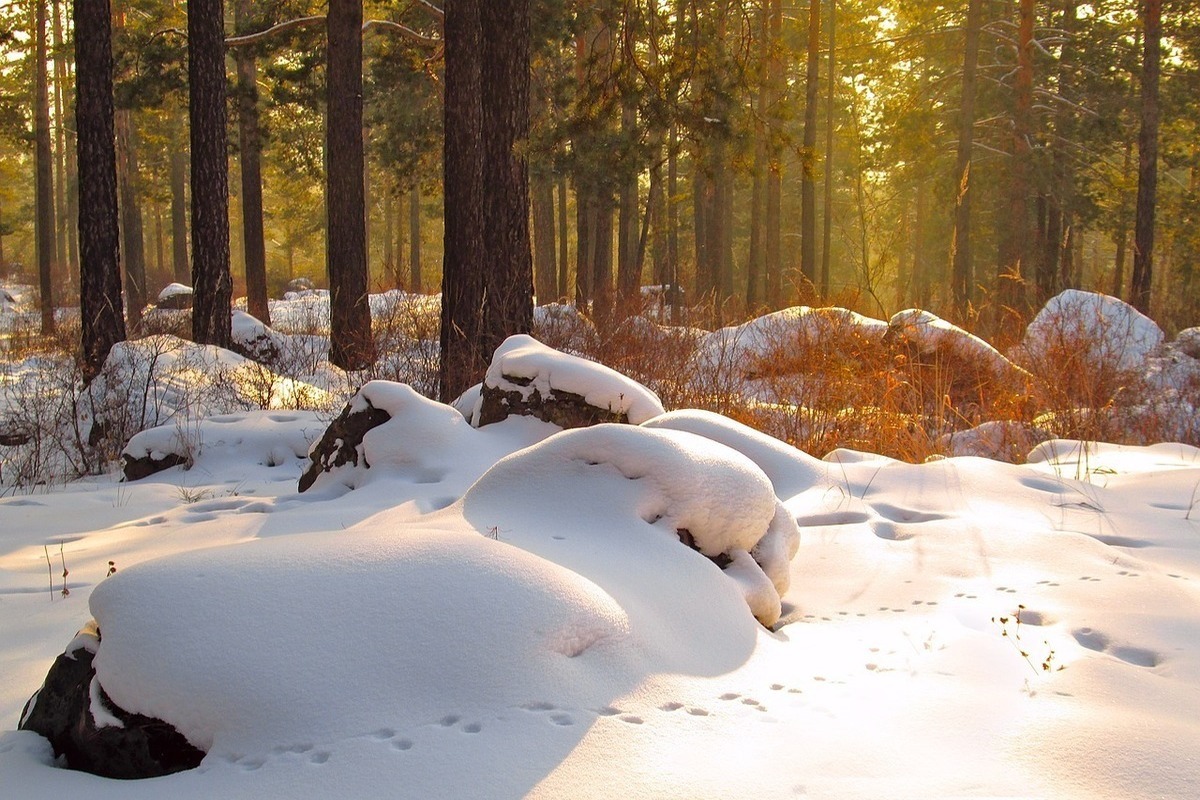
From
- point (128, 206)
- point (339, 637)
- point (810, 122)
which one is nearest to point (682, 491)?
point (339, 637)

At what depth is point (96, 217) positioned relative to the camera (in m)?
7.89

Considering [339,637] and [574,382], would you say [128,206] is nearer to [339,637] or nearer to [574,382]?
[574,382]

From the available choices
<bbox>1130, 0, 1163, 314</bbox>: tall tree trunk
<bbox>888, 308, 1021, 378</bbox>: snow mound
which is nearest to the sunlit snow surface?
<bbox>888, 308, 1021, 378</bbox>: snow mound

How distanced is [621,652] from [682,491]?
0.93 meters

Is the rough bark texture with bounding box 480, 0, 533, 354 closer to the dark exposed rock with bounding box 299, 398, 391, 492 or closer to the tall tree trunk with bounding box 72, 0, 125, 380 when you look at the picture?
the dark exposed rock with bounding box 299, 398, 391, 492

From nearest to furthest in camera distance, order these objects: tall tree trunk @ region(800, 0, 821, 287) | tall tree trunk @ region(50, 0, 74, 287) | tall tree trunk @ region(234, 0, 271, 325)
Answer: tall tree trunk @ region(234, 0, 271, 325), tall tree trunk @ region(800, 0, 821, 287), tall tree trunk @ region(50, 0, 74, 287)

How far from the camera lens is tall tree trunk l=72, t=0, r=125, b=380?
7.75m

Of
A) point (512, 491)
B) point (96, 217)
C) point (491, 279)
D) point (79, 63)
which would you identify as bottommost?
point (512, 491)

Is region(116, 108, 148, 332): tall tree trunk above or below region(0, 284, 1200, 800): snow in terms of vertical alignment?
above

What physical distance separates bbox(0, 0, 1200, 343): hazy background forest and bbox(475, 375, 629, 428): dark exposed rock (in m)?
1.99

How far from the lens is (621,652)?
6.37 feet

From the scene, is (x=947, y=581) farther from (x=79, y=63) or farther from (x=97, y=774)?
(x=79, y=63)

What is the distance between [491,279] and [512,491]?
14.9ft

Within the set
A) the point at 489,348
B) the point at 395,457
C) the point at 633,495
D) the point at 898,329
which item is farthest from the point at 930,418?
the point at 633,495
